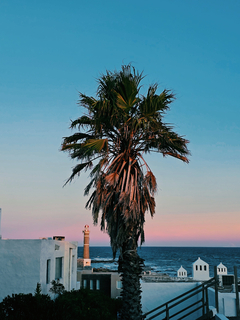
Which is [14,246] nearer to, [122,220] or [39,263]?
[39,263]

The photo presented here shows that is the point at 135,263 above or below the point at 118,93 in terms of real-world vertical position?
below

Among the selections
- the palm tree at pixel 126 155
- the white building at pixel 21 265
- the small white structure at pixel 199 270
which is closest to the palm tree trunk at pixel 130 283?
the palm tree at pixel 126 155

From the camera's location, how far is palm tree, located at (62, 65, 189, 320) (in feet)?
32.9

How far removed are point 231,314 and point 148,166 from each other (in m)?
6.56

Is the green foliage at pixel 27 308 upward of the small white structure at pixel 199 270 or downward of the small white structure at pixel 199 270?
upward

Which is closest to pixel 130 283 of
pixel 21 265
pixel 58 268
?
pixel 21 265

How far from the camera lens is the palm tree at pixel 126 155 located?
1002 centimetres

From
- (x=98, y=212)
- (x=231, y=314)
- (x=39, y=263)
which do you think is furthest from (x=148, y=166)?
(x=39, y=263)

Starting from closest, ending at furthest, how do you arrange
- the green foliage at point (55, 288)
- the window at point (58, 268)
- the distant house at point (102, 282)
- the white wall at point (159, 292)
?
the white wall at point (159, 292)
the green foliage at point (55, 288)
the window at point (58, 268)
the distant house at point (102, 282)

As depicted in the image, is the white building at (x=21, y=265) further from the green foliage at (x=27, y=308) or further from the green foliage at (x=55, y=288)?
the green foliage at (x=27, y=308)

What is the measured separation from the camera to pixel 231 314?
498 inches

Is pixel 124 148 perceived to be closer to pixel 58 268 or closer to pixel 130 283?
pixel 130 283

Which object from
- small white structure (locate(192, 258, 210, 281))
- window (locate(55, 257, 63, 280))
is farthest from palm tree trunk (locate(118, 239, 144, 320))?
small white structure (locate(192, 258, 210, 281))

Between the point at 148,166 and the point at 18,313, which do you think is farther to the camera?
the point at 148,166
